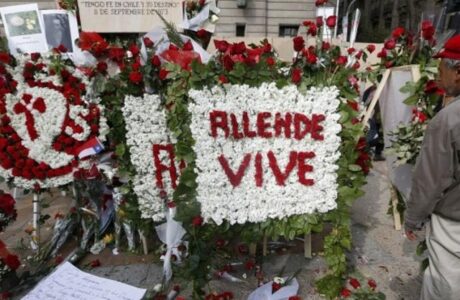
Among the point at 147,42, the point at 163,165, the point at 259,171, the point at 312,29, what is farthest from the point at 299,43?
the point at 163,165

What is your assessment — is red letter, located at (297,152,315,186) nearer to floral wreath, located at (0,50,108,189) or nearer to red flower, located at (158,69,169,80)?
red flower, located at (158,69,169,80)

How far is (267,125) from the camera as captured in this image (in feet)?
7.37

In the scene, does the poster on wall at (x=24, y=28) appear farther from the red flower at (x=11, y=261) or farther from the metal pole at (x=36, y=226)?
the red flower at (x=11, y=261)

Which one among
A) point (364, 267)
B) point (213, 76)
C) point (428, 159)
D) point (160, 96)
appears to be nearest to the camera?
point (428, 159)

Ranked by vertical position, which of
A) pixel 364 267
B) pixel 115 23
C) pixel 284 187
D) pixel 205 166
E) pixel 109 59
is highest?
pixel 115 23

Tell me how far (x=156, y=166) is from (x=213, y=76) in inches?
30.7

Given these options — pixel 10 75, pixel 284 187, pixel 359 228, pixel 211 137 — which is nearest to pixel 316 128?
pixel 284 187

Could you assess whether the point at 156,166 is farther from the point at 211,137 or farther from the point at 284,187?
the point at 284,187

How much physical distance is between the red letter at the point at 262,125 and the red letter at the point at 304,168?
0.78 ft

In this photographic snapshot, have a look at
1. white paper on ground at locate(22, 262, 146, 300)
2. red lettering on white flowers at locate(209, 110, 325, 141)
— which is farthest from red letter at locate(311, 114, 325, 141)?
white paper on ground at locate(22, 262, 146, 300)

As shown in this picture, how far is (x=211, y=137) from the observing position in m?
2.25

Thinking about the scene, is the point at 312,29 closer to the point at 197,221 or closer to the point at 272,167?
the point at 272,167

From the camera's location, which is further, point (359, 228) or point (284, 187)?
point (359, 228)

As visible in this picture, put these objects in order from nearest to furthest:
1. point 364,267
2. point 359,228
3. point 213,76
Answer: point 213,76 < point 364,267 < point 359,228
